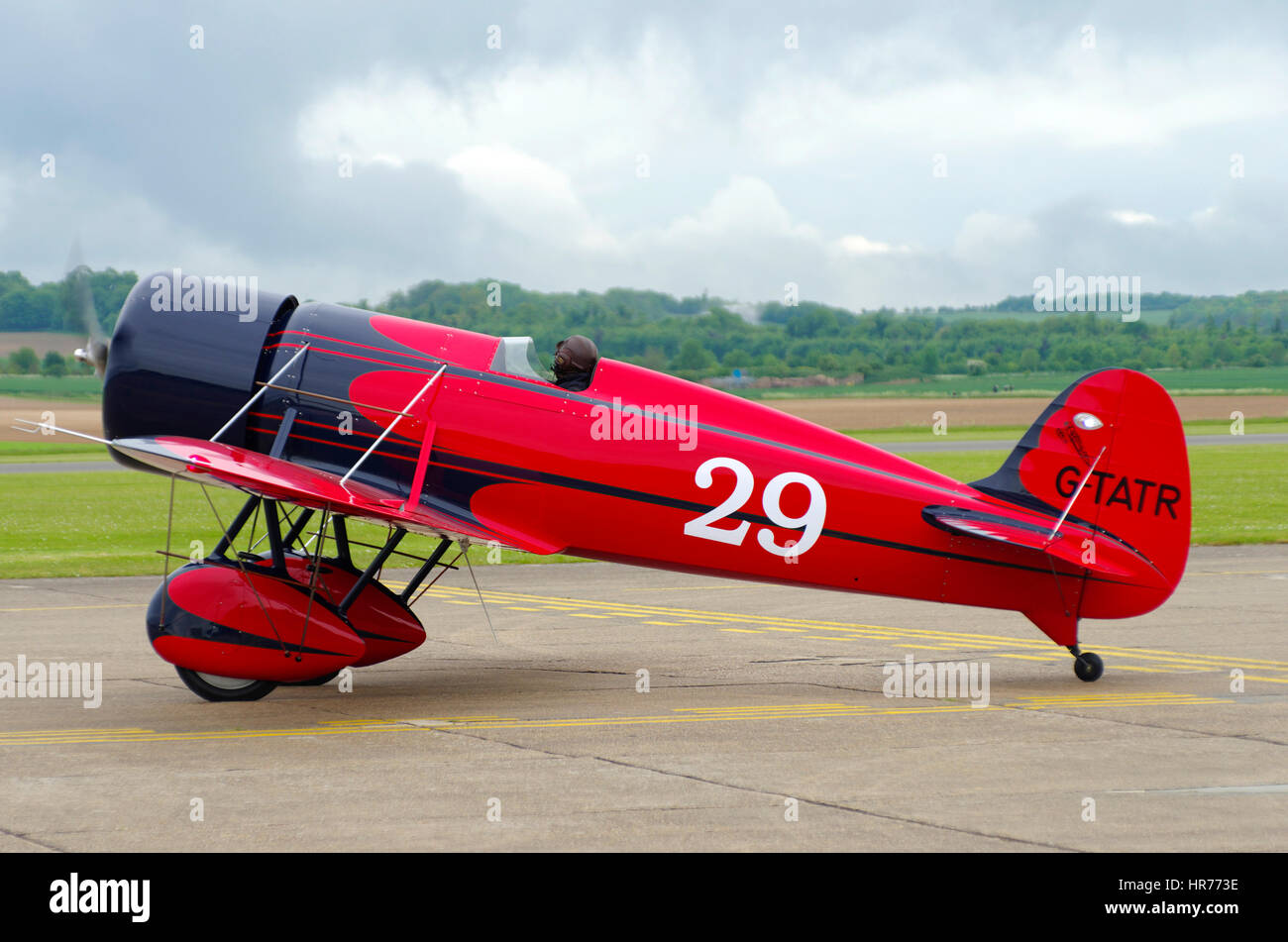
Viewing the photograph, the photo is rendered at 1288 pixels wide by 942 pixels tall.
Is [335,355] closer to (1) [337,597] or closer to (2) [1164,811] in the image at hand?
(1) [337,597]

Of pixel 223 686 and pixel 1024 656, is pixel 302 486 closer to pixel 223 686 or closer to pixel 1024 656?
pixel 223 686

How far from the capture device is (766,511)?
10.5 m

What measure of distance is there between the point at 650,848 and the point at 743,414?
4.92 m

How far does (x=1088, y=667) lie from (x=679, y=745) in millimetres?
4018

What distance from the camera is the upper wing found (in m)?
8.95

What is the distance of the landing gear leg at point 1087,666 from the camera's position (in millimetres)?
10836

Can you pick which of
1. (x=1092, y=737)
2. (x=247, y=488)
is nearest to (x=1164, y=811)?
(x=1092, y=737)

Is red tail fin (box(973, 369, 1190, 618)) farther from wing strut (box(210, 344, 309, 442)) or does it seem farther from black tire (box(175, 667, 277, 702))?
black tire (box(175, 667, 277, 702))
